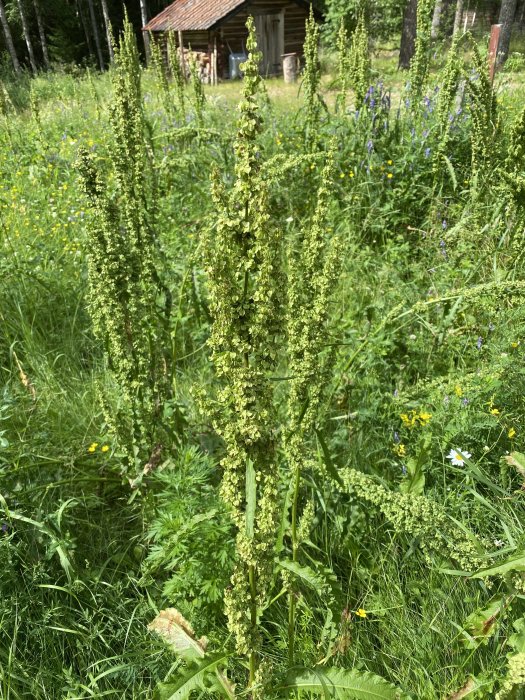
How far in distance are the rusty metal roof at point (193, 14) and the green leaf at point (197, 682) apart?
25343 millimetres

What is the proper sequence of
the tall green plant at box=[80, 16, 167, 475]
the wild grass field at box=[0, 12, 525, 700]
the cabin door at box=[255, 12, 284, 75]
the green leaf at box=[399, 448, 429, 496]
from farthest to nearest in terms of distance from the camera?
the cabin door at box=[255, 12, 284, 75], the green leaf at box=[399, 448, 429, 496], the tall green plant at box=[80, 16, 167, 475], the wild grass field at box=[0, 12, 525, 700]

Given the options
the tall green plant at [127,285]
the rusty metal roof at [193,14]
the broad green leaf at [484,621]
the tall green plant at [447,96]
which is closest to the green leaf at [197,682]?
the broad green leaf at [484,621]

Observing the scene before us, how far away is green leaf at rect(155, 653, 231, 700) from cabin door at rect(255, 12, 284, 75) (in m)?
27.2

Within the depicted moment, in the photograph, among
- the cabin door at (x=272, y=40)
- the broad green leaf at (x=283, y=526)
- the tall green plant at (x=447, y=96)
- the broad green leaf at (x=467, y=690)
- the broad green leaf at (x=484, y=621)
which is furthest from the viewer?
the cabin door at (x=272, y=40)

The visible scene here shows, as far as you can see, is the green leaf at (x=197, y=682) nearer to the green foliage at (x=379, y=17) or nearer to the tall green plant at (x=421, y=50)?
the tall green plant at (x=421, y=50)

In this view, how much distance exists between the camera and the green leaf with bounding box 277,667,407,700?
1.53 m

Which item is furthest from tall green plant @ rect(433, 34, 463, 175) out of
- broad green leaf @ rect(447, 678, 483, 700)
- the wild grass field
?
broad green leaf @ rect(447, 678, 483, 700)

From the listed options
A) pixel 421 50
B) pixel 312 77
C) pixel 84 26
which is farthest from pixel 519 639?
pixel 84 26

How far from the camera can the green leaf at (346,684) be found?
5.01ft

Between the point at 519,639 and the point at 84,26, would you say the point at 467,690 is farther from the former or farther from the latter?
the point at 84,26

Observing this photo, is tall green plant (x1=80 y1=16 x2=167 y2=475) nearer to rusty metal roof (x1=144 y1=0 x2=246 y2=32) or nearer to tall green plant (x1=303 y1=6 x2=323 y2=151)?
tall green plant (x1=303 y1=6 x2=323 y2=151)

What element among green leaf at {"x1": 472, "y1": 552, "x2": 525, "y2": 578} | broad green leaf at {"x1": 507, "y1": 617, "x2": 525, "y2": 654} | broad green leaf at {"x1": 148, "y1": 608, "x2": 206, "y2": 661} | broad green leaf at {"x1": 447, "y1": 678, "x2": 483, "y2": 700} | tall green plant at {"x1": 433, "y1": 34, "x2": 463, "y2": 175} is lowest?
broad green leaf at {"x1": 148, "y1": 608, "x2": 206, "y2": 661}

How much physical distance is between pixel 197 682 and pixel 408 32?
18.4 m

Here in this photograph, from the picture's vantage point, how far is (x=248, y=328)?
1.30 meters
